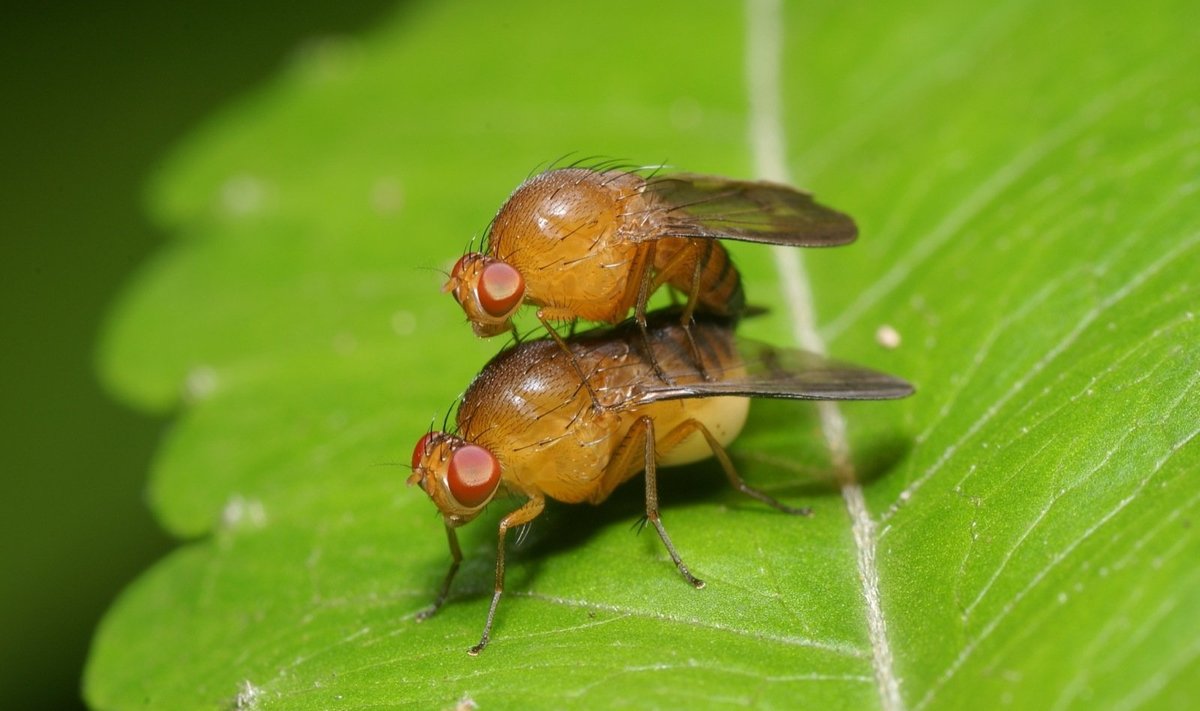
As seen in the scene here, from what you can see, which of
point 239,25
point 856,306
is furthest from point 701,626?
point 239,25

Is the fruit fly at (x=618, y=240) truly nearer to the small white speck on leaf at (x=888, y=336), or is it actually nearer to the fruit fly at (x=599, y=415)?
the fruit fly at (x=599, y=415)

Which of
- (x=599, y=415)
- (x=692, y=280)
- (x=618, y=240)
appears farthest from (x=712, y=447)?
(x=618, y=240)

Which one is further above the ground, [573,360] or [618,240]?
[618,240]

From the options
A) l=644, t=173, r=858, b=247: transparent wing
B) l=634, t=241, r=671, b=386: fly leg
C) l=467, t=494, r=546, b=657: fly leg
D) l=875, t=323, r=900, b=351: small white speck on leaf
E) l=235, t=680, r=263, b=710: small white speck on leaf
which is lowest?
l=235, t=680, r=263, b=710: small white speck on leaf

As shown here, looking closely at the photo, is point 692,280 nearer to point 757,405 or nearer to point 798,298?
point 757,405

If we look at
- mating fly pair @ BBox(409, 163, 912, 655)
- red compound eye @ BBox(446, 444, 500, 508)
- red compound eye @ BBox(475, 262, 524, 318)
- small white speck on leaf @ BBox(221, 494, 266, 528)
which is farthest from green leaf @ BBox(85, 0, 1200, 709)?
red compound eye @ BBox(475, 262, 524, 318)

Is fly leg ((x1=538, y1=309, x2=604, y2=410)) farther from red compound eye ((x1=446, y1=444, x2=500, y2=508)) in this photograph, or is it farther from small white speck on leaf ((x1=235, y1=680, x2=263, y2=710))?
small white speck on leaf ((x1=235, y1=680, x2=263, y2=710))

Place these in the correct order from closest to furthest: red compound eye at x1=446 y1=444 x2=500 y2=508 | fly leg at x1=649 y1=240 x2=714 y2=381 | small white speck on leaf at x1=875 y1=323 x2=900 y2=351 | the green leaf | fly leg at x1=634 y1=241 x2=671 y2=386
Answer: the green leaf, red compound eye at x1=446 y1=444 x2=500 y2=508, fly leg at x1=634 y1=241 x2=671 y2=386, fly leg at x1=649 y1=240 x2=714 y2=381, small white speck on leaf at x1=875 y1=323 x2=900 y2=351
